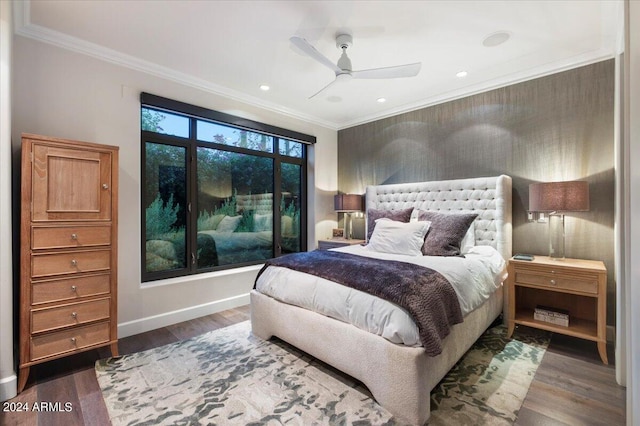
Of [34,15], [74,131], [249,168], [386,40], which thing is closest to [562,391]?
[386,40]

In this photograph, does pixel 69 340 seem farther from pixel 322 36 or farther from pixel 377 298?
pixel 322 36

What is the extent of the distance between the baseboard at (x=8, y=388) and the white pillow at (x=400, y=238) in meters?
3.10

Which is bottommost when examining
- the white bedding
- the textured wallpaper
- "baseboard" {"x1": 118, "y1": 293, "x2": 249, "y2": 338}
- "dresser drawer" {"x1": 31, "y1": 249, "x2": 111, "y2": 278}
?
"baseboard" {"x1": 118, "y1": 293, "x2": 249, "y2": 338}

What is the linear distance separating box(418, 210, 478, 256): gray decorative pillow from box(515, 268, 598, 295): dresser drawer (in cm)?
59

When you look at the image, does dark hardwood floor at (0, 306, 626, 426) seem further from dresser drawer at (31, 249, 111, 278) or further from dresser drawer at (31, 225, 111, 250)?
dresser drawer at (31, 225, 111, 250)

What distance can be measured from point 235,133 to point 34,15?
2.05m

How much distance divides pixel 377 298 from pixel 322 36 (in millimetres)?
2266

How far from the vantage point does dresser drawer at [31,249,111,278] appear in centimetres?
206

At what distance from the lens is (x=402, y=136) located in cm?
434

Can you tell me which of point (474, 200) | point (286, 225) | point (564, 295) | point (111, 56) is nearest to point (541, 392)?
point (564, 295)

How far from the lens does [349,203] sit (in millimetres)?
4598

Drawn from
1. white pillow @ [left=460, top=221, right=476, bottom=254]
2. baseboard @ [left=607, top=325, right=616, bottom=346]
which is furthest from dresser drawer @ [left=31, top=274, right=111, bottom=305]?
baseboard @ [left=607, top=325, right=616, bottom=346]

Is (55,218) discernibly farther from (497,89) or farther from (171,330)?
(497,89)

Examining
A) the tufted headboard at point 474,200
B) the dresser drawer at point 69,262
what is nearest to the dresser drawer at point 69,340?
the dresser drawer at point 69,262
